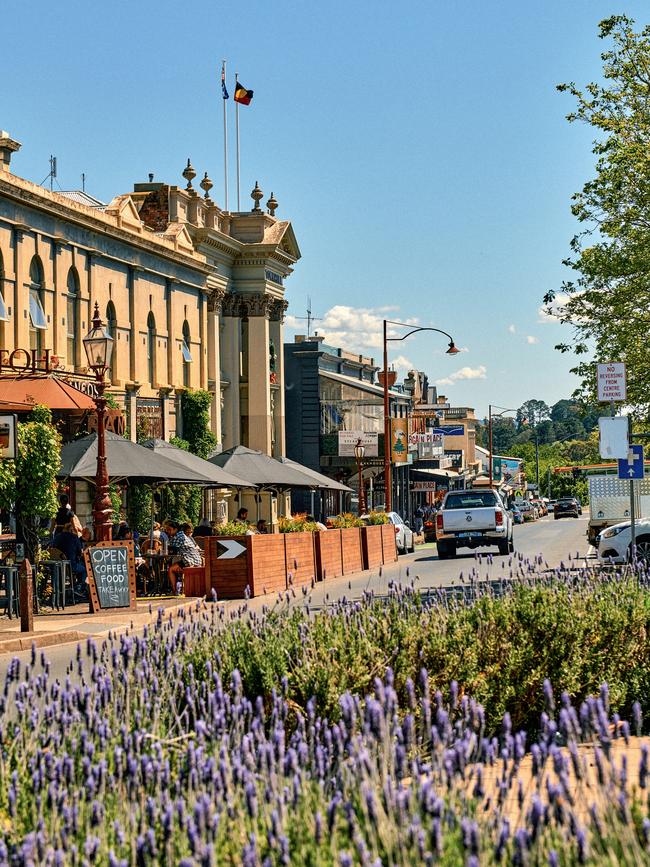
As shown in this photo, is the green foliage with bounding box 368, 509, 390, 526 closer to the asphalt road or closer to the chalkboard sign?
the asphalt road

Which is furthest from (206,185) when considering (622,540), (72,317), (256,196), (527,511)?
(527,511)

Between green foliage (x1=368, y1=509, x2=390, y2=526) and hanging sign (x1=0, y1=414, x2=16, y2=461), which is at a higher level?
hanging sign (x1=0, y1=414, x2=16, y2=461)

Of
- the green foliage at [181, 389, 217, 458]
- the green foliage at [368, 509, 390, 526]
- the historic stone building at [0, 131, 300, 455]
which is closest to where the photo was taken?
the historic stone building at [0, 131, 300, 455]

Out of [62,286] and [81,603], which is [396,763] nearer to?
[81,603]

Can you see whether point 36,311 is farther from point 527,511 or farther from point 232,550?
point 527,511

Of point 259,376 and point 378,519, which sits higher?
point 259,376

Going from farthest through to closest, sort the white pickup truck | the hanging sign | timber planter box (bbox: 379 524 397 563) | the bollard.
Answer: timber planter box (bbox: 379 524 397 563) < the white pickup truck < the hanging sign < the bollard

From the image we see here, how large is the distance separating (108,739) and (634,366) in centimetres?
2359

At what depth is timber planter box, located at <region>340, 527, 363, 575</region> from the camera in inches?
1423

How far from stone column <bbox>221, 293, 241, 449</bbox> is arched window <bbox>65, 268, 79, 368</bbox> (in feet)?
63.2

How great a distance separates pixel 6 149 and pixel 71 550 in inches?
627

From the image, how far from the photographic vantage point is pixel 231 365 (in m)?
60.5

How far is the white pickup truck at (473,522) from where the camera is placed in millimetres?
38375

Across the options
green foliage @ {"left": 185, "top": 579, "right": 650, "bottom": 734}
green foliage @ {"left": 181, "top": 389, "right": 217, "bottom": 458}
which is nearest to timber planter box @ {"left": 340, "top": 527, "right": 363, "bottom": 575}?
green foliage @ {"left": 181, "top": 389, "right": 217, "bottom": 458}
